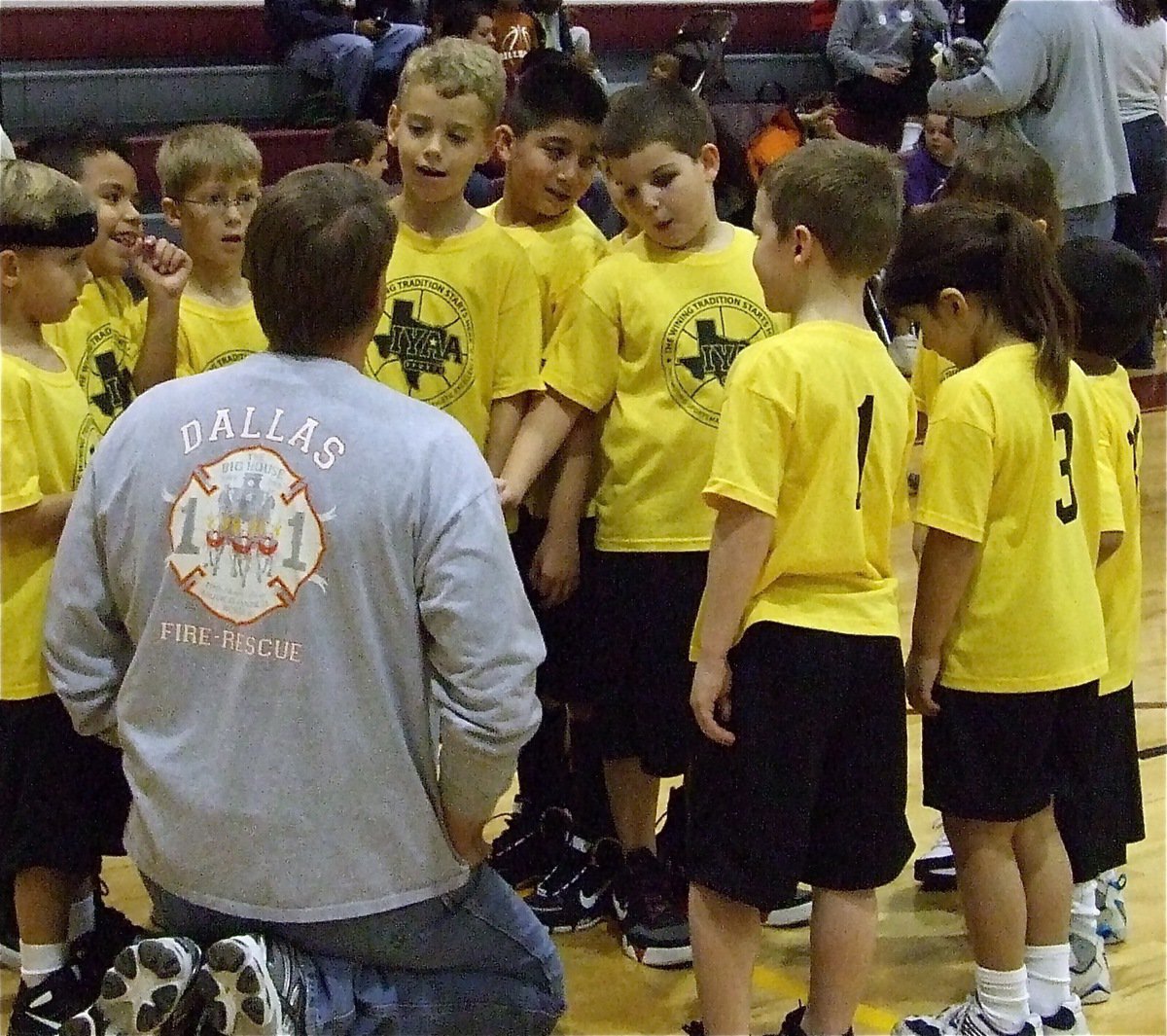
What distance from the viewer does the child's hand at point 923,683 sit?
7.68 ft

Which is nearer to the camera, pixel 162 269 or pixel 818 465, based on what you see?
pixel 818 465

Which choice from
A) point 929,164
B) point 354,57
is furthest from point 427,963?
point 354,57

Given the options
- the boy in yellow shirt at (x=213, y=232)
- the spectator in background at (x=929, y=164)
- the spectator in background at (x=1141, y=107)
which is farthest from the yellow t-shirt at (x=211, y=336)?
the spectator in background at (x=929, y=164)

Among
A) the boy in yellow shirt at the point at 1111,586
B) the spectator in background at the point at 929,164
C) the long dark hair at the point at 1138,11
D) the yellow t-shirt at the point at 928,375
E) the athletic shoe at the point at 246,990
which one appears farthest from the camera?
the spectator in background at the point at 929,164

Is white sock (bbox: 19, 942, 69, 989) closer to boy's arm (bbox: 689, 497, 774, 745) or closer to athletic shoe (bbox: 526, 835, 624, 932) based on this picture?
athletic shoe (bbox: 526, 835, 624, 932)

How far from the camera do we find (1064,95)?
15.6 feet

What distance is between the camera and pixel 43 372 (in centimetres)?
224

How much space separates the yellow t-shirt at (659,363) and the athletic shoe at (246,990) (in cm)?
110

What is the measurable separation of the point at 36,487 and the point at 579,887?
52.1 inches

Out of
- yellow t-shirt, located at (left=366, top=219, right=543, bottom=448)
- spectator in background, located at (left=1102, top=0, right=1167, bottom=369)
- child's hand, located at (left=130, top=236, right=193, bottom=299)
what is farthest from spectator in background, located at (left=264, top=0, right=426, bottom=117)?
child's hand, located at (left=130, top=236, right=193, bottom=299)

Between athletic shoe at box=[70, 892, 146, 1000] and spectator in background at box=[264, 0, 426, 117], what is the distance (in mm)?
5381

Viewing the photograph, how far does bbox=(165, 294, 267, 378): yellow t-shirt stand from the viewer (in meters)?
2.54

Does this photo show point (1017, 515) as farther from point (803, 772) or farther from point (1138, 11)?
point (1138, 11)

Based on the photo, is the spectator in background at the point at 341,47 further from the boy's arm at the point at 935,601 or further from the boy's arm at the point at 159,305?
the boy's arm at the point at 935,601
